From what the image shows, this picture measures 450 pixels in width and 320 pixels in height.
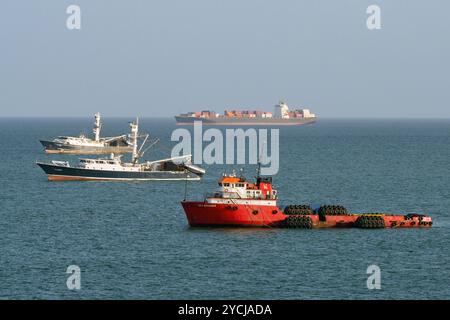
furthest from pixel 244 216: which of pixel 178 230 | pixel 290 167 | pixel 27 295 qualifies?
pixel 290 167

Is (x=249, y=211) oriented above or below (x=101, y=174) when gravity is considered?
below

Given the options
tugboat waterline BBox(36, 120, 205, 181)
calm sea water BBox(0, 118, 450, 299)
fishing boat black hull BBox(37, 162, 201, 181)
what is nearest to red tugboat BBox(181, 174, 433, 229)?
calm sea water BBox(0, 118, 450, 299)

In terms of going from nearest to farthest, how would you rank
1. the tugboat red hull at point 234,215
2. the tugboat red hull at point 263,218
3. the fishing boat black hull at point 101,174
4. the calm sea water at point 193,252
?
the calm sea water at point 193,252, the tugboat red hull at point 234,215, the tugboat red hull at point 263,218, the fishing boat black hull at point 101,174

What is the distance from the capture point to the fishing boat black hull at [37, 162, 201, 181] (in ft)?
459

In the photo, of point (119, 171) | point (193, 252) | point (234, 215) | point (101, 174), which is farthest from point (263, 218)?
point (101, 174)

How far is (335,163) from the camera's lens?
7451 inches

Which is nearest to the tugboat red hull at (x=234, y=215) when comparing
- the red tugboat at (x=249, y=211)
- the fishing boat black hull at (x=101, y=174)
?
the red tugboat at (x=249, y=211)

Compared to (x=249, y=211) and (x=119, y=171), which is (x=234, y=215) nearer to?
(x=249, y=211)

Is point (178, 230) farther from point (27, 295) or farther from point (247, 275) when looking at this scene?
point (27, 295)

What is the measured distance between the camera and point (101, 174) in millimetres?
139875

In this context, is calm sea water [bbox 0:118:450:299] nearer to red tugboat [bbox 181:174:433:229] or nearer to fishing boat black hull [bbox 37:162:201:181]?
red tugboat [bbox 181:174:433:229]

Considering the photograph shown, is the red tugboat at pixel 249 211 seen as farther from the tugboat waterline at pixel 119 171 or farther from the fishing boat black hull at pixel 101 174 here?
the fishing boat black hull at pixel 101 174

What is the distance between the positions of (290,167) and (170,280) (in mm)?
112497

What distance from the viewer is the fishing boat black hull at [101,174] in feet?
459
